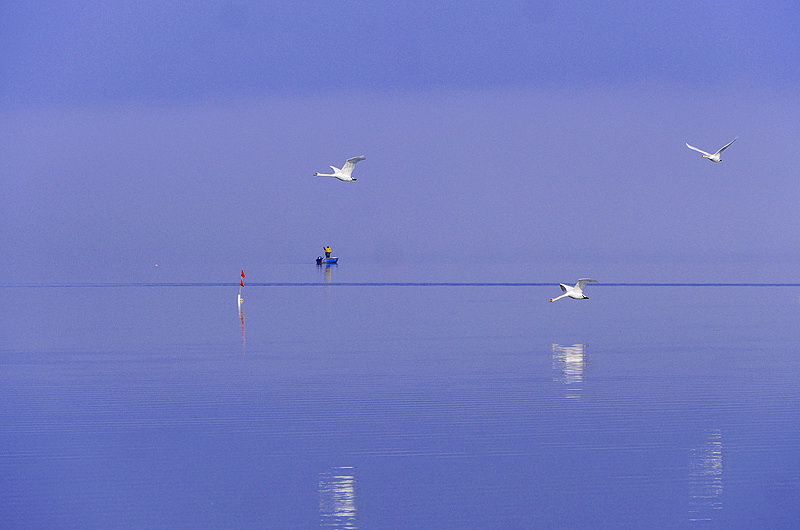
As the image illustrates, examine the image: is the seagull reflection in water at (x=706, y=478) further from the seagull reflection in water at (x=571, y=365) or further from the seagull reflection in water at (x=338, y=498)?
the seagull reflection in water at (x=571, y=365)

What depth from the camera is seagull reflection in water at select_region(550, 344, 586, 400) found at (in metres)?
25.0

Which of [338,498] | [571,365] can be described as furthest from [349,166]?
[338,498]

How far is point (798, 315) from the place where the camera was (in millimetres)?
49062

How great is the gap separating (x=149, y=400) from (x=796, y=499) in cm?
1297

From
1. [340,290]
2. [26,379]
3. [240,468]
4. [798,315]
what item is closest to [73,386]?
[26,379]

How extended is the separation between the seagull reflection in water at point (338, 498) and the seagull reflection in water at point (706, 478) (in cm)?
436

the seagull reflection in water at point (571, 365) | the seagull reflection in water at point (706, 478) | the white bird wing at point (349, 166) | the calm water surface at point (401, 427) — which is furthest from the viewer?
the white bird wing at point (349, 166)

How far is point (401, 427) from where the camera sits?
20.3 meters

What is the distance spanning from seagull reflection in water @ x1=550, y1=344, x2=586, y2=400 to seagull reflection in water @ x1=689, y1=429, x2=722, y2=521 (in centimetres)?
478

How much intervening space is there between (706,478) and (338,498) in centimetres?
533

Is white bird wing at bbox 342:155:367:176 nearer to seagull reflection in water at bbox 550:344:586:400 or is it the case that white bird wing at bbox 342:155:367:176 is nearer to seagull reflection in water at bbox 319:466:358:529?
seagull reflection in water at bbox 550:344:586:400

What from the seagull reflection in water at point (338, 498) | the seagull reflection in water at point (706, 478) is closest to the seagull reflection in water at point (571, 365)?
the seagull reflection in water at point (706, 478)

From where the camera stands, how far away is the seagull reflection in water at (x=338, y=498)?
1473 cm

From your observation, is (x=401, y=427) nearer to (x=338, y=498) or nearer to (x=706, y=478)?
(x=338, y=498)
